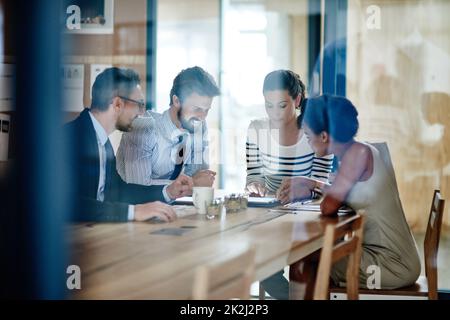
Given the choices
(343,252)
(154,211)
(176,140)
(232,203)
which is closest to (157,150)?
(176,140)

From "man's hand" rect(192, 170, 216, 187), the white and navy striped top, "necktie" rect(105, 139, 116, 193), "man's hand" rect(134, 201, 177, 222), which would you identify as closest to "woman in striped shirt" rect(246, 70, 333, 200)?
the white and navy striped top

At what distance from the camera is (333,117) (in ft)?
6.53

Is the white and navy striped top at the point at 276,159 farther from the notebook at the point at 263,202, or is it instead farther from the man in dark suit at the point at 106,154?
the man in dark suit at the point at 106,154

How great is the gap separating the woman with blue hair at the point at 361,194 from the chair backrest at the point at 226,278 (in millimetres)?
428

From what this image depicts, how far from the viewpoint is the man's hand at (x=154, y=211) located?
81.3 inches

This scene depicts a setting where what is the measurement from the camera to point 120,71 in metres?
2.02

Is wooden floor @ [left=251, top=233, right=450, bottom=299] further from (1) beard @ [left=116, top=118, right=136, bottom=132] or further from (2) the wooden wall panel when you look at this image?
(1) beard @ [left=116, top=118, right=136, bottom=132]

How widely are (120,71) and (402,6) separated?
78 centimetres

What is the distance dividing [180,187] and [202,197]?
2.9 inches

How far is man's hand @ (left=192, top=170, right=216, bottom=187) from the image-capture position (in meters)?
2.06

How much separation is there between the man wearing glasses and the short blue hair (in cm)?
26

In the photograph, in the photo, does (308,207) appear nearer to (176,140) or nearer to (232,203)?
(232,203)

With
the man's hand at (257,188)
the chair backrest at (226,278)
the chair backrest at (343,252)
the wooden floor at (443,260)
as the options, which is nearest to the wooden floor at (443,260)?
the wooden floor at (443,260)

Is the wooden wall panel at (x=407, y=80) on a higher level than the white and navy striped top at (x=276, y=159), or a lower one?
higher
